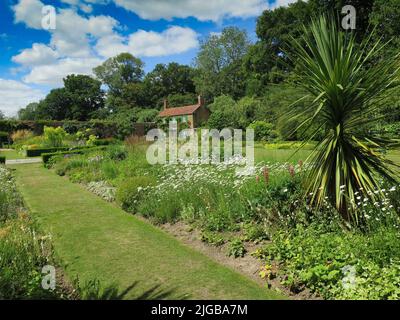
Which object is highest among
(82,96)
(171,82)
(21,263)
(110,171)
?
(171,82)

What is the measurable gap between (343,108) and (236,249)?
2540mm

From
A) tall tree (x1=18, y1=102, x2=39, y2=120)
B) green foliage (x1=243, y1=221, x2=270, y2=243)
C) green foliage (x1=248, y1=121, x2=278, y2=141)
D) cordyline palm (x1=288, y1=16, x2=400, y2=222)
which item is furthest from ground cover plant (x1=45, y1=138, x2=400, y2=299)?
tall tree (x1=18, y1=102, x2=39, y2=120)

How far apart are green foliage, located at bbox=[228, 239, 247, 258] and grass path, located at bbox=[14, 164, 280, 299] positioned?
32cm

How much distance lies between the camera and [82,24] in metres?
5.44

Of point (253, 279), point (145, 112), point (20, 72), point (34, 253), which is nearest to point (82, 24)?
point (20, 72)

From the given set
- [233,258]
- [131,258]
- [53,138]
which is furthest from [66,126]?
[233,258]

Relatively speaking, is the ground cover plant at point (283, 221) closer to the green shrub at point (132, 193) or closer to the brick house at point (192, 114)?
the green shrub at point (132, 193)

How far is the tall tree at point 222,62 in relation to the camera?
156 ft

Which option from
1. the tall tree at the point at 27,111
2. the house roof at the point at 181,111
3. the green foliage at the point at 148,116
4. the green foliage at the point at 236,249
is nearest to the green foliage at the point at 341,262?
the green foliage at the point at 236,249

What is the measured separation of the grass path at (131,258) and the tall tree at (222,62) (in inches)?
1674

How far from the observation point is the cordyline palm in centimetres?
420

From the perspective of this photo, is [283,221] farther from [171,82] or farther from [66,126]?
[171,82]

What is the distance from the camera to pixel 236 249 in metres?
4.54
